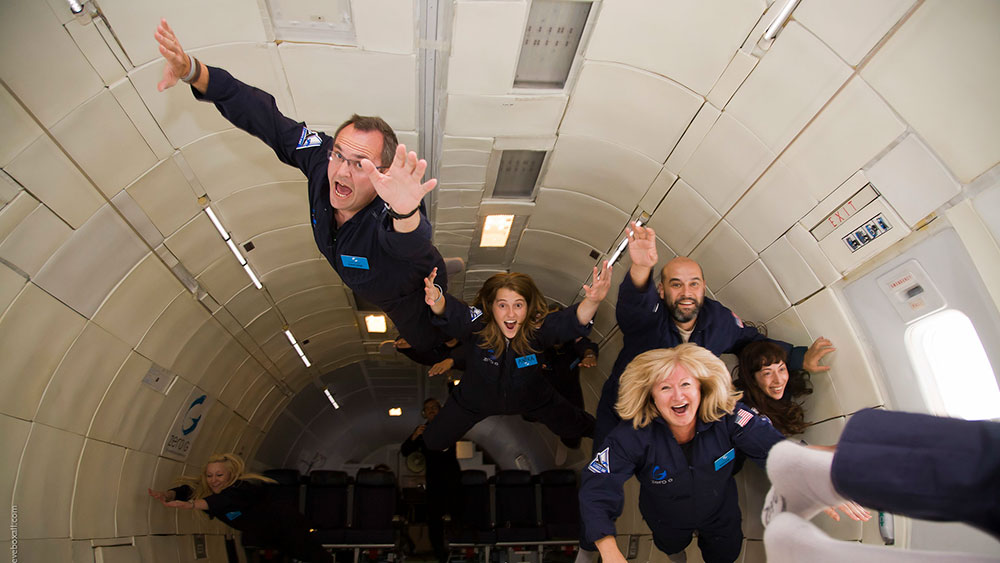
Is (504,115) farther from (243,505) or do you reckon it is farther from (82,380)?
(243,505)

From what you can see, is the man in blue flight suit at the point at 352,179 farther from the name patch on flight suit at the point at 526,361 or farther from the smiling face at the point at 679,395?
the smiling face at the point at 679,395

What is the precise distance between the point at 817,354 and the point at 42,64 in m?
4.72

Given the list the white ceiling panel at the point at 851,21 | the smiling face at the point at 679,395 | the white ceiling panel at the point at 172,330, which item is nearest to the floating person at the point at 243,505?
the white ceiling panel at the point at 172,330

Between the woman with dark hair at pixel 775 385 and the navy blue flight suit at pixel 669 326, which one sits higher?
the navy blue flight suit at pixel 669 326

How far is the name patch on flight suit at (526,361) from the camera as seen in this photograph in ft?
18.2

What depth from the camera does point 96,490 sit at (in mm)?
4508

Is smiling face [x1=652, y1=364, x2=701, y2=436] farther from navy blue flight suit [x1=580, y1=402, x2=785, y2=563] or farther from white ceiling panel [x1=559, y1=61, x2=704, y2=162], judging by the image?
white ceiling panel [x1=559, y1=61, x2=704, y2=162]

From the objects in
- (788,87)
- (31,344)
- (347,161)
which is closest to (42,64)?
(347,161)

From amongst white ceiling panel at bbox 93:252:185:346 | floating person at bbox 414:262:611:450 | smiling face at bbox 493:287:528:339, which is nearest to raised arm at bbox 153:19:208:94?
white ceiling panel at bbox 93:252:185:346

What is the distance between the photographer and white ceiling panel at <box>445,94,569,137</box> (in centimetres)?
403

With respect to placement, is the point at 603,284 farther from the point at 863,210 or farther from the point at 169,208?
the point at 169,208

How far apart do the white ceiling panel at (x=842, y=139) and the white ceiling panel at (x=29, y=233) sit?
415 cm

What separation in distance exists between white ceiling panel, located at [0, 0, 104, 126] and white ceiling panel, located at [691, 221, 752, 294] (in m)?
4.03

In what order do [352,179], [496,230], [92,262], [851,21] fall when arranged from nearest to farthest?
[851,21] → [352,179] → [92,262] → [496,230]
